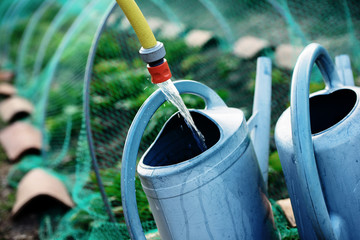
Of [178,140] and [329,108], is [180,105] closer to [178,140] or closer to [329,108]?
[178,140]

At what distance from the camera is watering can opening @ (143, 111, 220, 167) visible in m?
1.43

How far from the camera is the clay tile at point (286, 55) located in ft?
12.1

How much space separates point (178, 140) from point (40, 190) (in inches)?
67.8

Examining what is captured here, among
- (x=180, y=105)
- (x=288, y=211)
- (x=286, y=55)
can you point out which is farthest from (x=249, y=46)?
(x=180, y=105)

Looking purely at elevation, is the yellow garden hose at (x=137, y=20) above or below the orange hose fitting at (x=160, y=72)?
above

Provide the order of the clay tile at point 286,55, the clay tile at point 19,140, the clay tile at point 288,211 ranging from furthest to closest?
the clay tile at point 19,140
the clay tile at point 286,55
the clay tile at point 288,211

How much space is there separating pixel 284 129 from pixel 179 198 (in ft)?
1.30

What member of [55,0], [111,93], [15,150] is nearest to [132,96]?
[111,93]

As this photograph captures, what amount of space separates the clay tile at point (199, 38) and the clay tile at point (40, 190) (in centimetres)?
235

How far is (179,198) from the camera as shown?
1250 mm

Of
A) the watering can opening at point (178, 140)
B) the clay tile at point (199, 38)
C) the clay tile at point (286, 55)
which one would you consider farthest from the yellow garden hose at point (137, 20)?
the clay tile at point (199, 38)

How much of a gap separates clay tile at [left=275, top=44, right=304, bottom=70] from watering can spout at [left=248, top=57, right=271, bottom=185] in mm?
2037

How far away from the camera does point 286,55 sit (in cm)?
385

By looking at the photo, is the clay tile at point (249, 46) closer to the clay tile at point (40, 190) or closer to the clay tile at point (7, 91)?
the clay tile at point (40, 190)
